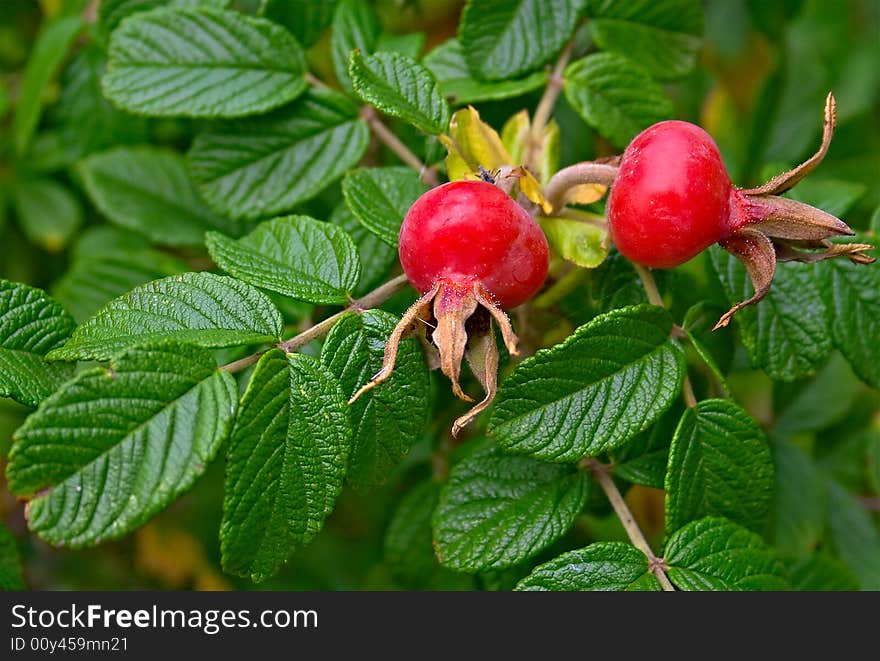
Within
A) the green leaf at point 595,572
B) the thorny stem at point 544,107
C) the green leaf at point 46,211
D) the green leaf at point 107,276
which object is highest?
the thorny stem at point 544,107

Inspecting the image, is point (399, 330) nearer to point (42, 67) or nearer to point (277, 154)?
point (277, 154)

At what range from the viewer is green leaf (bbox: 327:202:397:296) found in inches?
69.7

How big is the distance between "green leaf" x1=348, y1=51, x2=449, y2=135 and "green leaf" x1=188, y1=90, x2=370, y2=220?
30 cm

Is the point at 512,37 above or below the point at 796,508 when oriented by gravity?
above

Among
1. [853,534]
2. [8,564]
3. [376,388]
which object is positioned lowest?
[853,534]

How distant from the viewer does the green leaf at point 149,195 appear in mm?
2256

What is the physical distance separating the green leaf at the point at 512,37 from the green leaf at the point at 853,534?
151cm

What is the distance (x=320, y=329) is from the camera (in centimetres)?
Result: 140

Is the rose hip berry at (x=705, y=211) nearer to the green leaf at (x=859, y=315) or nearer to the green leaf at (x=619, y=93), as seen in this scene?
the green leaf at (x=859, y=315)

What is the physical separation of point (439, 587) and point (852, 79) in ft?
7.73

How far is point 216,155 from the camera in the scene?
195cm

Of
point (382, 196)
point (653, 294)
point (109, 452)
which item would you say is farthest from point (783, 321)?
point (109, 452)

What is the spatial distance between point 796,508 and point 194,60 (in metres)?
1.83

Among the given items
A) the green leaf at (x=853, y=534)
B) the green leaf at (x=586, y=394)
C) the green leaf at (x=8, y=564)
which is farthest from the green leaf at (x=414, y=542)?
the green leaf at (x=853, y=534)
